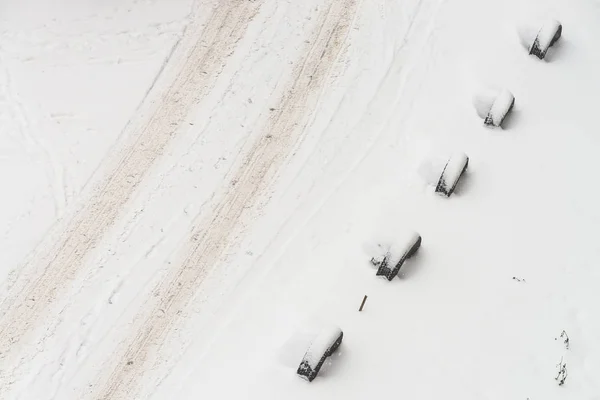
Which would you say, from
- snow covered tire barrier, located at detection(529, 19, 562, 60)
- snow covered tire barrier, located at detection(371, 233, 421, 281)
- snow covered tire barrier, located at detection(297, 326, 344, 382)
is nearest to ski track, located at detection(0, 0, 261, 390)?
snow covered tire barrier, located at detection(297, 326, 344, 382)

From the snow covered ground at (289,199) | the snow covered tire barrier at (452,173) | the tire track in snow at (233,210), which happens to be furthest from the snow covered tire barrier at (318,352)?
the snow covered tire barrier at (452,173)

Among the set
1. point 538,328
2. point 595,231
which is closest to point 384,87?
point 595,231

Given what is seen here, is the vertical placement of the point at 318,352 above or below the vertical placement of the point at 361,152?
below

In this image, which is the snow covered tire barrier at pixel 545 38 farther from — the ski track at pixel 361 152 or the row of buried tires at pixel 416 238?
the ski track at pixel 361 152

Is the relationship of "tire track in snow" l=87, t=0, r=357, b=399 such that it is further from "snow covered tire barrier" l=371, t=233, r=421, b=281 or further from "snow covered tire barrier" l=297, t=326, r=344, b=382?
"snow covered tire barrier" l=371, t=233, r=421, b=281

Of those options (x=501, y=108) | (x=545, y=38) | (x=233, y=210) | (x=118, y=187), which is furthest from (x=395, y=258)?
(x=545, y=38)

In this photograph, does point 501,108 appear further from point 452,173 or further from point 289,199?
point 289,199

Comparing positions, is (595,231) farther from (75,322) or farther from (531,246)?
(75,322)
